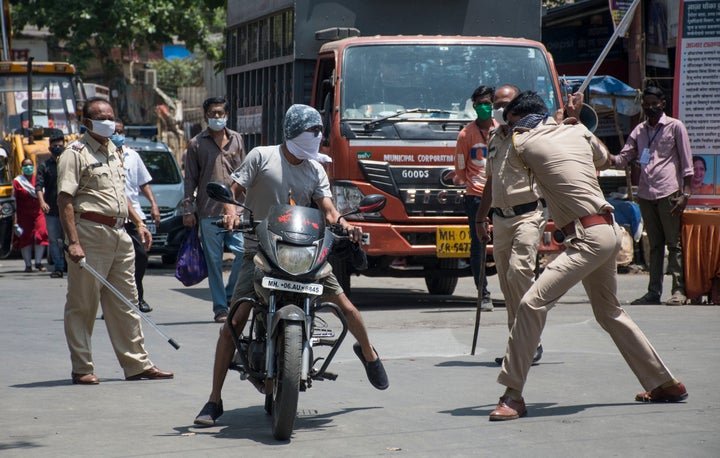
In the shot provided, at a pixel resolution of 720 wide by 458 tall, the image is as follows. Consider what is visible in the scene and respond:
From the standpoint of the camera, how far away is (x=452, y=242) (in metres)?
11.4

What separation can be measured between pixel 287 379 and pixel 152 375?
248cm

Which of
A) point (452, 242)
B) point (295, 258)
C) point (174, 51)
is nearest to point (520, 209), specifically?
point (295, 258)

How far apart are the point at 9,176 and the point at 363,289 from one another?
8041 mm

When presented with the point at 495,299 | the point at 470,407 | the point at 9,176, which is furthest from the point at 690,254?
the point at 9,176

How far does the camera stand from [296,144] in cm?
676

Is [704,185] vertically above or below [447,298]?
above

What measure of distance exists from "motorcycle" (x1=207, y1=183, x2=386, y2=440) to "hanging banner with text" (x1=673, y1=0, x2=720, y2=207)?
6656mm

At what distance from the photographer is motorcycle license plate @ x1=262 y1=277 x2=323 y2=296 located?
5.98 metres

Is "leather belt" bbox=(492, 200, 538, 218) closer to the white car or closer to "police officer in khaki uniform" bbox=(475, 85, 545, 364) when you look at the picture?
"police officer in khaki uniform" bbox=(475, 85, 545, 364)

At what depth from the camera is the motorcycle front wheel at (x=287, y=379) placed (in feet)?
19.1

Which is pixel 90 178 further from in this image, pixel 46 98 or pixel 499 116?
pixel 46 98

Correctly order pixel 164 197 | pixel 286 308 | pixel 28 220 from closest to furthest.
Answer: pixel 286 308 < pixel 28 220 < pixel 164 197

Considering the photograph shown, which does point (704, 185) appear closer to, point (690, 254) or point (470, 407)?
point (690, 254)

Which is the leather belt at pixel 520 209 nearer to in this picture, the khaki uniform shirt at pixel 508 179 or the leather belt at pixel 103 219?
the khaki uniform shirt at pixel 508 179
